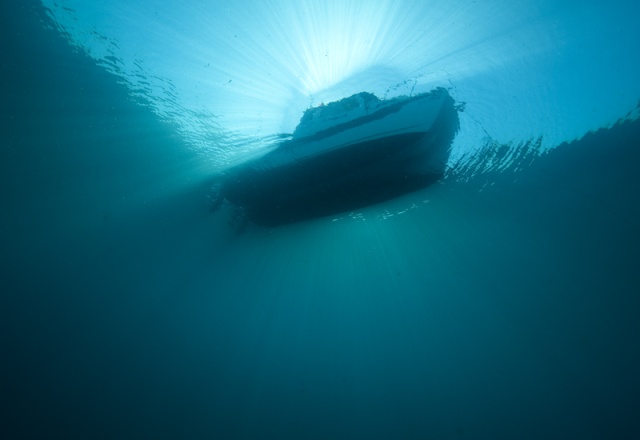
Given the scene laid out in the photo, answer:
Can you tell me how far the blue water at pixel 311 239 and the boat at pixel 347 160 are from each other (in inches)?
9.7

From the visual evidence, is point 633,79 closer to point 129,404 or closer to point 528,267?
point 528,267

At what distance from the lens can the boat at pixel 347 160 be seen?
3523 millimetres

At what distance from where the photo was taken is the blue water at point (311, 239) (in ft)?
9.83

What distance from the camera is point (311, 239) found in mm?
6363

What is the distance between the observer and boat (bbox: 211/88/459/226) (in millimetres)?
3523

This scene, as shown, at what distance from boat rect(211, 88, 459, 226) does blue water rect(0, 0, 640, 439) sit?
25cm

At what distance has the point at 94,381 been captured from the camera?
22.2 feet

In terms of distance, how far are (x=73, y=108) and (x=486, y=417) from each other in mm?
15749

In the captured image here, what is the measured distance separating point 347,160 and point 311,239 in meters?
2.87

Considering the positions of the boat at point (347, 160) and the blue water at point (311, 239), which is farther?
the boat at point (347, 160)

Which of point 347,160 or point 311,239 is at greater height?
point 347,160

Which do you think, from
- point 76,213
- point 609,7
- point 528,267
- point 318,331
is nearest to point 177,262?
point 76,213

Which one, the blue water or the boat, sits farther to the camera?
the boat

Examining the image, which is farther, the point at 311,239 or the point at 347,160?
the point at 311,239
